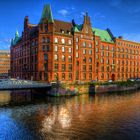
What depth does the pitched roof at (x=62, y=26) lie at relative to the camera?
115 m

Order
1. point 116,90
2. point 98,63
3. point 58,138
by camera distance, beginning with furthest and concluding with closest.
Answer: point 98,63, point 116,90, point 58,138

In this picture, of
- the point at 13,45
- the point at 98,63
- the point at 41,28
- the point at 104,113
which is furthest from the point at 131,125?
the point at 13,45

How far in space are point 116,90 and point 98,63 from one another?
2034 centimetres

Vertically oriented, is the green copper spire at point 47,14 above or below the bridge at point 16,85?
above

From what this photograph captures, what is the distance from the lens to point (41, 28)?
11144cm

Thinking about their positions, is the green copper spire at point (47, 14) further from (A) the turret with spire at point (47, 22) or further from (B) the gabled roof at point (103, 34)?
(B) the gabled roof at point (103, 34)

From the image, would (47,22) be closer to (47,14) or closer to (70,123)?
(47,14)

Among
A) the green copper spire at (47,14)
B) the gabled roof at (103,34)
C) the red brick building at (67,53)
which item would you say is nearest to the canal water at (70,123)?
the red brick building at (67,53)

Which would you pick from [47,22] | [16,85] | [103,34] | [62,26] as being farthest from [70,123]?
[103,34]

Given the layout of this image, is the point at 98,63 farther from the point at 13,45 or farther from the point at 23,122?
the point at 23,122

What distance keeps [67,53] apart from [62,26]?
14.6m

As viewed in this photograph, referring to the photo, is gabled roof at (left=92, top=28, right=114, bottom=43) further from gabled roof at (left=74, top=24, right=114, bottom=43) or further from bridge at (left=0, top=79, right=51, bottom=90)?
bridge at (left=0, top=79, right=51, bottom=90)

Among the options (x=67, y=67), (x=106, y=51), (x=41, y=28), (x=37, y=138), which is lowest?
(x=37, y=138)

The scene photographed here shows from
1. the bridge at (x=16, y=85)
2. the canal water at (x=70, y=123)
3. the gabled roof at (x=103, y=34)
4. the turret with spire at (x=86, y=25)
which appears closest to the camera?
the canal water at (x=70, y=123)
